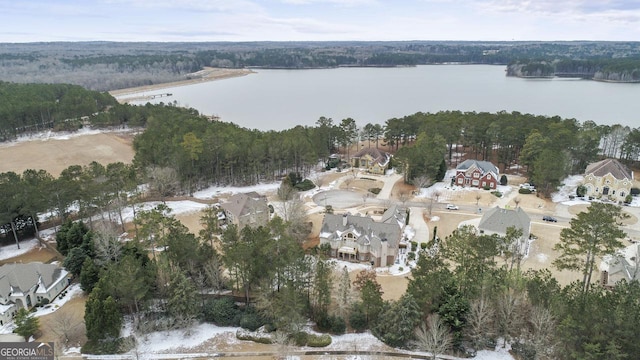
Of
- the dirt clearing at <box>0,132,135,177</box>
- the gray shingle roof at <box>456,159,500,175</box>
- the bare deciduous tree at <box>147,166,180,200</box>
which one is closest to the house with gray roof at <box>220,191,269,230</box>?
the bare deciduous tree at <box>147,166,180,200</box>

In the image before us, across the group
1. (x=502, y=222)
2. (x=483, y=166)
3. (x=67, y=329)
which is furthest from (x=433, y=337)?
(x=483, y=166)

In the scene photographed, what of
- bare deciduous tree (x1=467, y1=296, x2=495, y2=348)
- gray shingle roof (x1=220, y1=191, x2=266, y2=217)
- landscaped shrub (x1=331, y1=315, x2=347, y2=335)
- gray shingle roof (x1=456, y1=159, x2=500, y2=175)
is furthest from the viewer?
gray shingle roof (x1=456, y1=159, x2=500, y2=175)

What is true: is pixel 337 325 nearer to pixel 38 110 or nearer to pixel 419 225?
pixel 419 225

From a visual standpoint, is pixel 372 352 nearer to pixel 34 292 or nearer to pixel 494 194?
pixel 34 292

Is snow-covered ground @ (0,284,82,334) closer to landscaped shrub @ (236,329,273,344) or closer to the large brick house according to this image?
landscaped shrub @ (236,329,273,344)

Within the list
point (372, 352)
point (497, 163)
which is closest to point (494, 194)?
point (497, 163)

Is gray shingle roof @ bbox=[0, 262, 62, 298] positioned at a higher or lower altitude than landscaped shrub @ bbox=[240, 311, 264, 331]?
higher

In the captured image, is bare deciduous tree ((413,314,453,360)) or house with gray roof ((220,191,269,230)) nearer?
bare deciduous tree ((413,314,453,360))

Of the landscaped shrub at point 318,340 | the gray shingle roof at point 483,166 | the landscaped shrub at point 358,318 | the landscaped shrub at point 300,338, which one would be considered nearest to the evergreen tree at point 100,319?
the landscaped shrub at point 300,338
